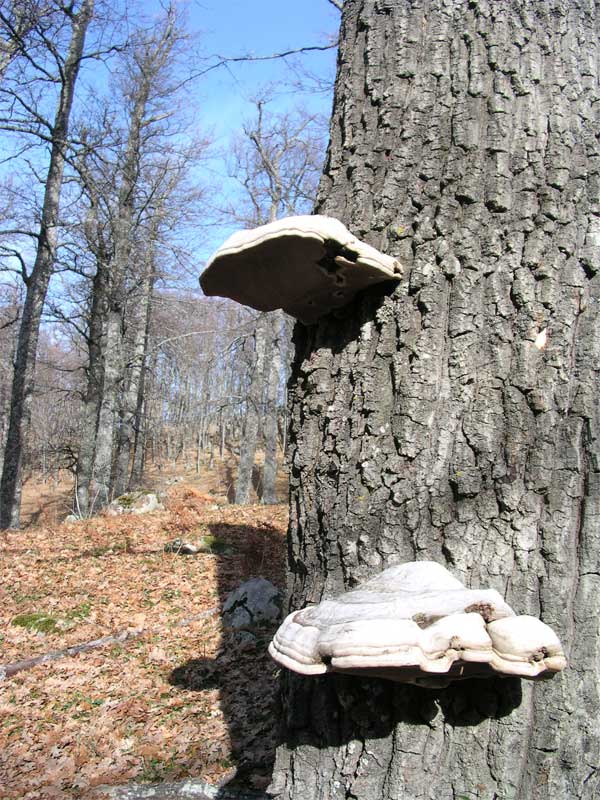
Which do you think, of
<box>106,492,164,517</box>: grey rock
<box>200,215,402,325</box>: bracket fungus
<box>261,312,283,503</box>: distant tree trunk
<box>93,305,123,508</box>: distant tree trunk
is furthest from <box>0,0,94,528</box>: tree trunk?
<box>200,215,402,325</box>: bracket fungus

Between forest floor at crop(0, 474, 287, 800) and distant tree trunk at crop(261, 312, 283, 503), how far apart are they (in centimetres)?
1014

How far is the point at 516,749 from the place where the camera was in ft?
5.94

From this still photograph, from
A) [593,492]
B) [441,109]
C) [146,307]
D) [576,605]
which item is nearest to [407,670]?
[576,605]

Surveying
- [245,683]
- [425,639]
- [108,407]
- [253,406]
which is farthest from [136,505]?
[425,639]

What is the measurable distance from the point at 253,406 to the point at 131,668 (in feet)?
48.9

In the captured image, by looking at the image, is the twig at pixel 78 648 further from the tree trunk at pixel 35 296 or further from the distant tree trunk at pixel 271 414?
the distant tree trunk at pixel 271 414

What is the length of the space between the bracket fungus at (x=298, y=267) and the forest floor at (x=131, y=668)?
3118mm

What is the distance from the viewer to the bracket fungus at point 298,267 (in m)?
1.93

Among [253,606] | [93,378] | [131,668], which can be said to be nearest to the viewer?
[131,668]

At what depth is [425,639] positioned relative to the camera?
57.9 inches

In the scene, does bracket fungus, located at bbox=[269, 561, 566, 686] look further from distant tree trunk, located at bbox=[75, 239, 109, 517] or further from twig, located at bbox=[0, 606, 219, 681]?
distant tree trunk, located at bbox=[75, 239, 109, 517]

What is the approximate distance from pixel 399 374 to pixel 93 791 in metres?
3.53

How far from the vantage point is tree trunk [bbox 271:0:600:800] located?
1831mm

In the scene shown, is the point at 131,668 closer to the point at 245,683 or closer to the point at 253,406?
the point at 245,683
